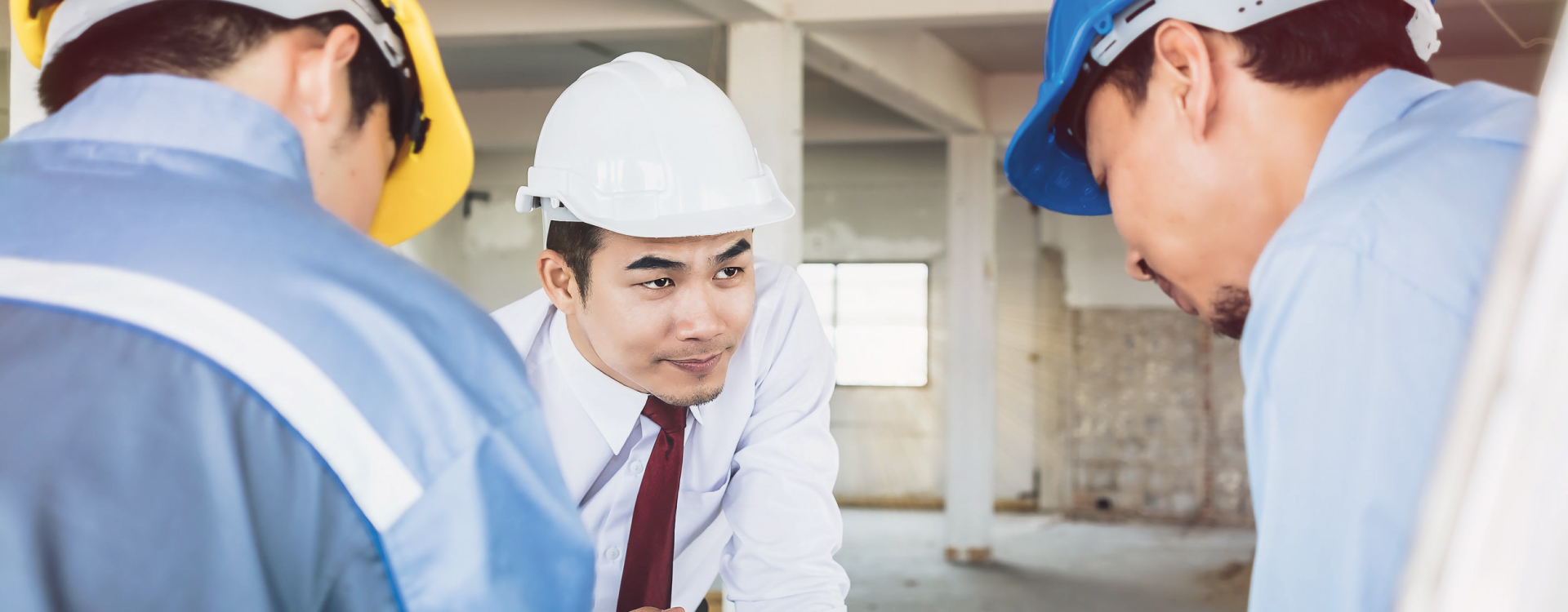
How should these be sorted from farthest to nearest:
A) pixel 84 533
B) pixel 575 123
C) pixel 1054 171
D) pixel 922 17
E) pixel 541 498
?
pixel 922 17 → pixel 575 123 → pixel 1054 171 → pixel 541 498 → pixel 84 533

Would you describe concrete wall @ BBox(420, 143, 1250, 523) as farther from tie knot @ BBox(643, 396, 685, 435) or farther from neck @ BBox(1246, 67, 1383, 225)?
neck @ BBox(1246, 67, 1383, 225)

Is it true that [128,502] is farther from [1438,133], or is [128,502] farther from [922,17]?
[922,17]

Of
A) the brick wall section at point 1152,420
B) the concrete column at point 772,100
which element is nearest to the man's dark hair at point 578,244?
the concrete column at point 772,100

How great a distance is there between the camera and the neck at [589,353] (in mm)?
1972

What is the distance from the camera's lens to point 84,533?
0.65 metres

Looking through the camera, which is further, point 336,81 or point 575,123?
point 575,123

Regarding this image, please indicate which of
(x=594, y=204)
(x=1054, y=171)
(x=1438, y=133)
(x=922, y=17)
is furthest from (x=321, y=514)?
(x=922, y=17)

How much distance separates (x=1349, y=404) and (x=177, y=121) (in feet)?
2.99

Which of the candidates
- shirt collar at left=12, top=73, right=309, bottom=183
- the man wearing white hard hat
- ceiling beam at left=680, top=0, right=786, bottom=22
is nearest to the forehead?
the man wearing white hard hat

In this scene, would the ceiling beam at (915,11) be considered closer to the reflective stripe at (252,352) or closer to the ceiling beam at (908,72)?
the ceiling beam at (908,72)

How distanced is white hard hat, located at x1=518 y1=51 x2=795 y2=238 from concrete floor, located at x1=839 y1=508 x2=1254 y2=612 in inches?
172

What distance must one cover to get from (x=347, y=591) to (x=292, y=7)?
559 millimetres

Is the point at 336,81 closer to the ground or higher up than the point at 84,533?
higher up

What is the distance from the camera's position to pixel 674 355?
1869 mm
